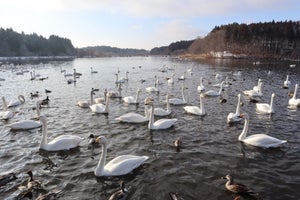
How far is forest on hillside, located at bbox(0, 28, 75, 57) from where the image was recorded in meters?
122

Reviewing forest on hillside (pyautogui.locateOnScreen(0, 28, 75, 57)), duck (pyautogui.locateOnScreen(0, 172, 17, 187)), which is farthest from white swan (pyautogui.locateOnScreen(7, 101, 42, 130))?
forest on hillside (pyautogui.locateOnScreen(0, 28, 75, 57))

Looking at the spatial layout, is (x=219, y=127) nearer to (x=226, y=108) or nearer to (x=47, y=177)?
(x=226, y=108)

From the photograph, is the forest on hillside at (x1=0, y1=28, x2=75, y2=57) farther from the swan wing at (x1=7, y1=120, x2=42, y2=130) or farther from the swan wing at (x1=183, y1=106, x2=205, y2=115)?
the swan wing at (x1=183, y1=106, x2=205, y2=115)

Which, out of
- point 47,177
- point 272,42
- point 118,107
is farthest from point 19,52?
point 47,177

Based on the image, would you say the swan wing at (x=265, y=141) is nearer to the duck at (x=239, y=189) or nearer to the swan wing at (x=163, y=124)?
the duck at (x=239, y=189)

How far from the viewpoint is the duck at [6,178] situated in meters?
8.89

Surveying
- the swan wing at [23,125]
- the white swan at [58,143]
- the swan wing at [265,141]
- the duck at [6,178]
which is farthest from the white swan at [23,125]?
the swan wing at [265,141]

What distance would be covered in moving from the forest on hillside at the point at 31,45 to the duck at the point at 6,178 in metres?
128

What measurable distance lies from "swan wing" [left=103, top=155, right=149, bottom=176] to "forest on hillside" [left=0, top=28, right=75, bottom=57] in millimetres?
129460

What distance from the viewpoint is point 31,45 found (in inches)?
5340

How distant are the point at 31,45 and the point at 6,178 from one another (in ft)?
461

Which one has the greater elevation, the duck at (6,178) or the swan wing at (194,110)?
the swan wing at (194,110)

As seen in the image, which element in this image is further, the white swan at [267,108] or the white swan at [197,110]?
the white swan at [267,108]

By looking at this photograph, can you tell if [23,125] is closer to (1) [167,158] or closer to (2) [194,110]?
(1) [167,158]
